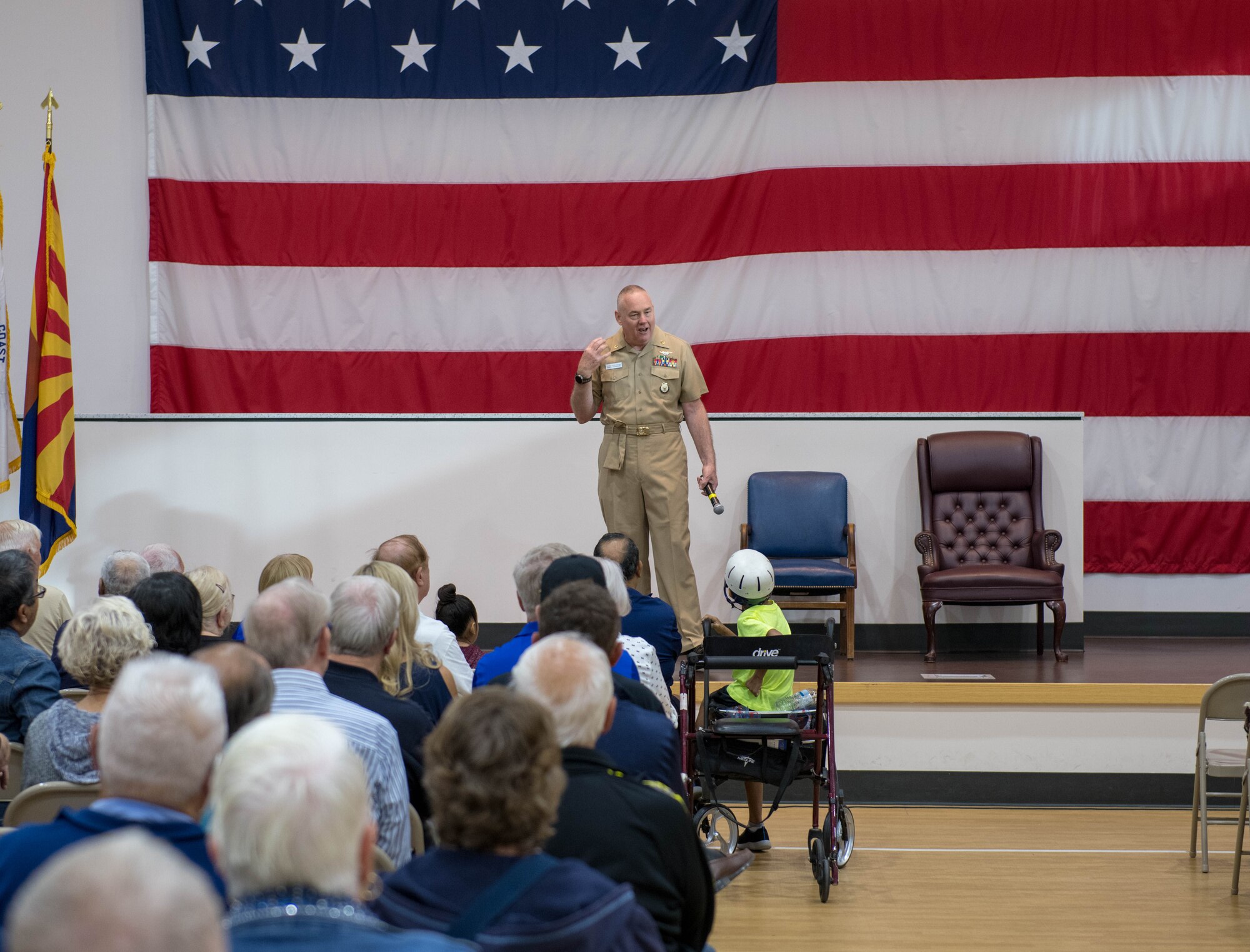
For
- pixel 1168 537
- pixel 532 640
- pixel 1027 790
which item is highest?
pixel 532 640

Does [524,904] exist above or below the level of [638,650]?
above

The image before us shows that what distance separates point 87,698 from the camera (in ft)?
9.25

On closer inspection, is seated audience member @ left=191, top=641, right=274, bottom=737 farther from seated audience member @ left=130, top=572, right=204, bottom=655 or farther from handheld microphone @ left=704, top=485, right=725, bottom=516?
handheld microphone @ left=704, top=485, right=725, bottom=516

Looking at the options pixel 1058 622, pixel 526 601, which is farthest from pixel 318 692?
pixel 1058 622

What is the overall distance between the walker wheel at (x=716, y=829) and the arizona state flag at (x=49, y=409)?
350 centimetres

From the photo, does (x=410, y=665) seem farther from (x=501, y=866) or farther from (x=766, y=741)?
(x=766, y=741)

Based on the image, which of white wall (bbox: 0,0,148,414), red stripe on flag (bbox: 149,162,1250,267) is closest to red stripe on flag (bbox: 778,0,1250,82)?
red stripe on flag (bbox: 149,162,1250,267)

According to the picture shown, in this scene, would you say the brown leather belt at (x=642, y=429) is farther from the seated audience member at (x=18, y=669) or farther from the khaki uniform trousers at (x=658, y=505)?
the seated audience member at (x=18, y=669)

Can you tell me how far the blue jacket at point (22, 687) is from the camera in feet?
10.5

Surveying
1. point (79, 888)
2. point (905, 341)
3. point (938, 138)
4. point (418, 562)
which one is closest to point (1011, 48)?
point (938, 138)

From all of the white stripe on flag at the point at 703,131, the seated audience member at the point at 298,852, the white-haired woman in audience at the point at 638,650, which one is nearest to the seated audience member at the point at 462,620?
the white-haired woman in audience at the point at 638,650

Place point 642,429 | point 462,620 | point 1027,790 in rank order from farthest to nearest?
1. point 642,429
2. point 1027,790
3. point 462,620

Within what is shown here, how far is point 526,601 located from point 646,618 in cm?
57

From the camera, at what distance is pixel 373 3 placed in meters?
8.05
